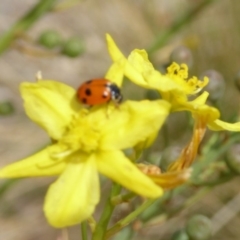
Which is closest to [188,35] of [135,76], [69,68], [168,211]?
[69,68]

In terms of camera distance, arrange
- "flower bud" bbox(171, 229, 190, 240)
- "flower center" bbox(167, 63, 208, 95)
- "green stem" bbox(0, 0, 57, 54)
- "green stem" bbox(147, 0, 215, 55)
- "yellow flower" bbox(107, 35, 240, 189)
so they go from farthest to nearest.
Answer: "green stem" bbox(147, 0, 215, 55), "green stem" bbox(0, 0, 57, 54), "flower bud" bbox(171, 229, 190, 240), "flower center" bbox(167, 63, 208, 95), "yellow flower" bbox(107, 35, 240, 189)

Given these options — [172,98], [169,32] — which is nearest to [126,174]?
[172,98]

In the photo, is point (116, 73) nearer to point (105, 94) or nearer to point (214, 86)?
point (105, 94)

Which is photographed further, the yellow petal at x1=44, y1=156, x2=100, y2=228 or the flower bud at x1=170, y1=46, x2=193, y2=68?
the flower bud at x1=170, y1=46, x2=193, y2=68

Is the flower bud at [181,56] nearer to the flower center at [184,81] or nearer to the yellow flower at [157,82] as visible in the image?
the flower center at [184,81]

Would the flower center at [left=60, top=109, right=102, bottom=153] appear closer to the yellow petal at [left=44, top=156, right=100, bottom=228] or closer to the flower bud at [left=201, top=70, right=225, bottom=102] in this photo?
the yellow petal at [left=44, top=156, right=100, bottom=228]

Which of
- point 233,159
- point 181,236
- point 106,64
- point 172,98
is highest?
point 172,98

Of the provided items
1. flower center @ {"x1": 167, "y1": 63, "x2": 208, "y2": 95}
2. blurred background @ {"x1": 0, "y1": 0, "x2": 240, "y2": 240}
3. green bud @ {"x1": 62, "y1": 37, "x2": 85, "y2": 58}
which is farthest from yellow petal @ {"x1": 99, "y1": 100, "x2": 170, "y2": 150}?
blurred background @ {"x1": 0, "y1": 0, "x2": 240, "y2": 240}
